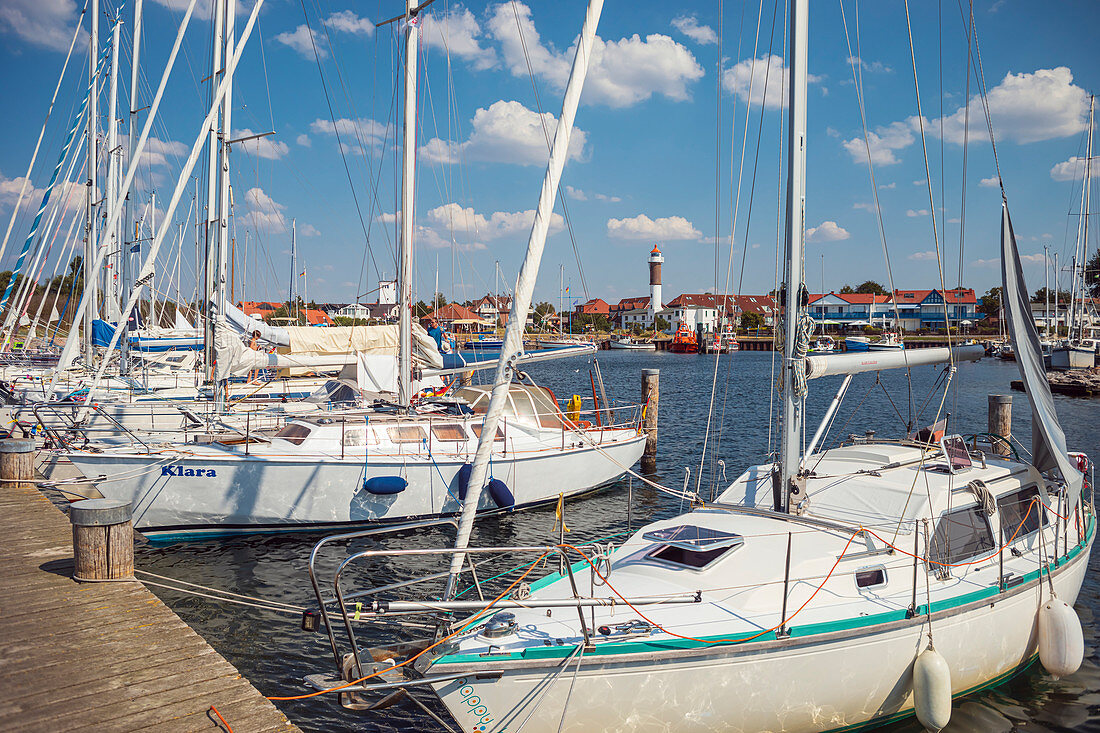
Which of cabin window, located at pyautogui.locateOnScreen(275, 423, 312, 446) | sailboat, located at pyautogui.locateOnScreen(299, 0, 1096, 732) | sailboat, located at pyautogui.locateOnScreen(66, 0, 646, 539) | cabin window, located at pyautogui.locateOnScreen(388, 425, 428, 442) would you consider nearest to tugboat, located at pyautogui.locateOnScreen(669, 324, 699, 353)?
sailboat, located at pyautogui.locateOnScreen(66, 0, 646, 539)

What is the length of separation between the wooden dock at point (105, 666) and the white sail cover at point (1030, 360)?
893 cm

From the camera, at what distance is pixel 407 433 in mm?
14188

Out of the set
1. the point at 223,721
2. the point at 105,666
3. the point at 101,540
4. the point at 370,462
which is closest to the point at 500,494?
the point at 370,462

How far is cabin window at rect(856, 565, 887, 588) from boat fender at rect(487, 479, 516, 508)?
327 inches

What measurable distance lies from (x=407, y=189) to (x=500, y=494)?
6.53 m

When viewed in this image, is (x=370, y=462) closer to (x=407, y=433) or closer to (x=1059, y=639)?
(x=407, y=433)

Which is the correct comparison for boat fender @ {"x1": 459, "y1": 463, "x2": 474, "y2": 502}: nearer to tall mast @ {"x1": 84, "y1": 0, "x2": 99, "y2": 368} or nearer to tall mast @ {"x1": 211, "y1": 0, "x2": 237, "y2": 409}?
tall mast @ {"x1": 211, "y1": 0, "x2": 237, "y2": 409}

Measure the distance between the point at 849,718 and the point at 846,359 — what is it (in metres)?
3.81

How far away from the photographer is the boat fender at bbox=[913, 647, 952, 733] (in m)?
6.25

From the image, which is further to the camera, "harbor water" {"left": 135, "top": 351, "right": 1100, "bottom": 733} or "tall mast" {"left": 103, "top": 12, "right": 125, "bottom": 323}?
"tall mast" {"left": 103, "top": 12, "right": 125, "bottom": 323}

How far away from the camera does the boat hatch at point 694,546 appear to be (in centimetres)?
680

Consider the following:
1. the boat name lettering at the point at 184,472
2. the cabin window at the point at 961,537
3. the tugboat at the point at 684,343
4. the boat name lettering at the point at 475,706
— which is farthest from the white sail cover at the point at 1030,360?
the tugboat at the point at 684,343

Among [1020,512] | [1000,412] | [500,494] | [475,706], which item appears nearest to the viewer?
[475,706]

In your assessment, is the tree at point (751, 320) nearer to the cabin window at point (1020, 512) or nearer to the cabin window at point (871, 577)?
the cabin window at point (1020, 512)
